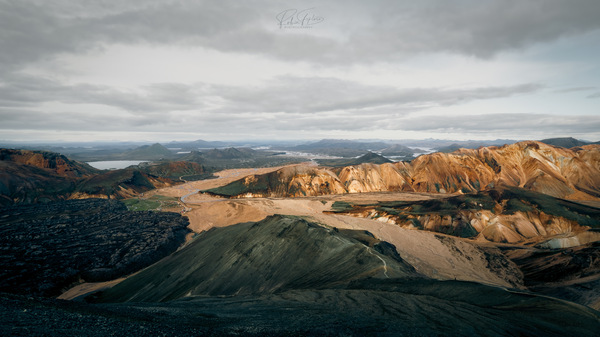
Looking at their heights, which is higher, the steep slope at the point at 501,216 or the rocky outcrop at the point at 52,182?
the rocky outcrop at the point at 52,182

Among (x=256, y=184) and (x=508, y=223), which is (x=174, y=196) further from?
(x=508, y=223)

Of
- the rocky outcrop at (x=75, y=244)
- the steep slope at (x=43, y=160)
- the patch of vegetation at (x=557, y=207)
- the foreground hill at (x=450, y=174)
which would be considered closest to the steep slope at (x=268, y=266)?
the rocky outcrop at (x=75, y=244)

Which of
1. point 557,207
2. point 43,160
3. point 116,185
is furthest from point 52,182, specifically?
point 557,207

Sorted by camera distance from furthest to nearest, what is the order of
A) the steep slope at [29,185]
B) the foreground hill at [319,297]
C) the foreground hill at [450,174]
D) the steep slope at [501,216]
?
the foreground hill at [450,174] → the steep slope at [29,185] → the steep slope at [501,216] → the foreground hill at [319,297]

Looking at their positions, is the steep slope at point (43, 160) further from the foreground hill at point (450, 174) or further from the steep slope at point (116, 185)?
the foreground hill at point (450, 174)

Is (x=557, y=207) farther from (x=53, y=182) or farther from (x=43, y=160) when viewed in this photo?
(x=43, y=160)

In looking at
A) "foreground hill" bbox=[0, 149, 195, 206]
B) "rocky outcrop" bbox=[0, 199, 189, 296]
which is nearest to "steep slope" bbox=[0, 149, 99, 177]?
"foreground hill" bbox=[0, 149, 195, 206]
